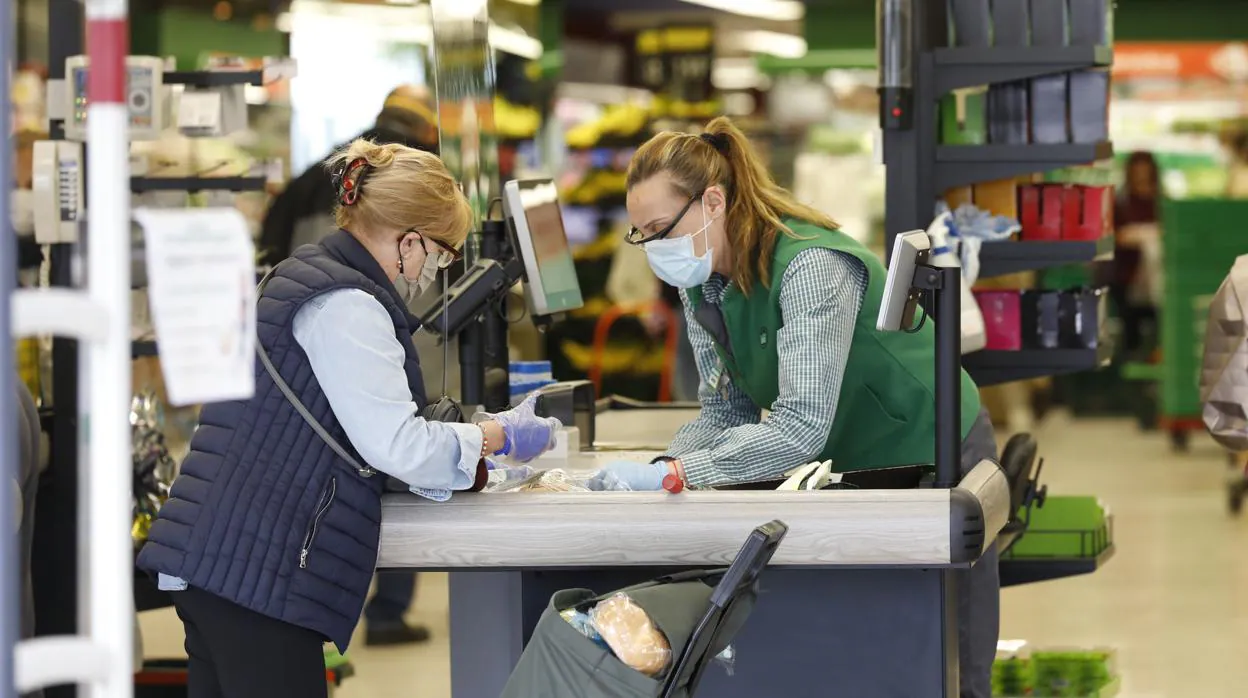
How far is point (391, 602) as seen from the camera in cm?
635

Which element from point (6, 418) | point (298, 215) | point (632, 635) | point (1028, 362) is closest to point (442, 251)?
point (632, 635)

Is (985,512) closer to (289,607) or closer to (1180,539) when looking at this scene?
(289,607)

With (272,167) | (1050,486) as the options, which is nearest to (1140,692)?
(272,167)

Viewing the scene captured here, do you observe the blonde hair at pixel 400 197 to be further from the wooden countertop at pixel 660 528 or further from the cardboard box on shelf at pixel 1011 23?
the cardboard box on shelf at pixel 1011 23

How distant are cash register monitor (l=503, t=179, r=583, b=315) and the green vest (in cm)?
54

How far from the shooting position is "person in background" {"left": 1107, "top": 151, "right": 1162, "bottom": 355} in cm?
1345

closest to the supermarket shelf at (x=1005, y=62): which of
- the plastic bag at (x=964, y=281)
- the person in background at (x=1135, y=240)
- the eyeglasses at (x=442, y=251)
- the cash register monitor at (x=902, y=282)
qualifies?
the plastic bag at (x=964, y=281)

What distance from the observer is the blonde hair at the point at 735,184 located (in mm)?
3309

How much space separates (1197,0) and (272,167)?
42.0 ft

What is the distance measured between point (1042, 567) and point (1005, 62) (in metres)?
1.39

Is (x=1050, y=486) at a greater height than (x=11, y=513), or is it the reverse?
(x=11, y=513)

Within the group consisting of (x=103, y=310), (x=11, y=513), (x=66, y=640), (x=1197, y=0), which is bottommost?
(x=66, y=640)

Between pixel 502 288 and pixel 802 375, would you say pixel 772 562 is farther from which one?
pixel 502 288

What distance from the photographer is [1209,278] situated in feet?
Result: 36.7
